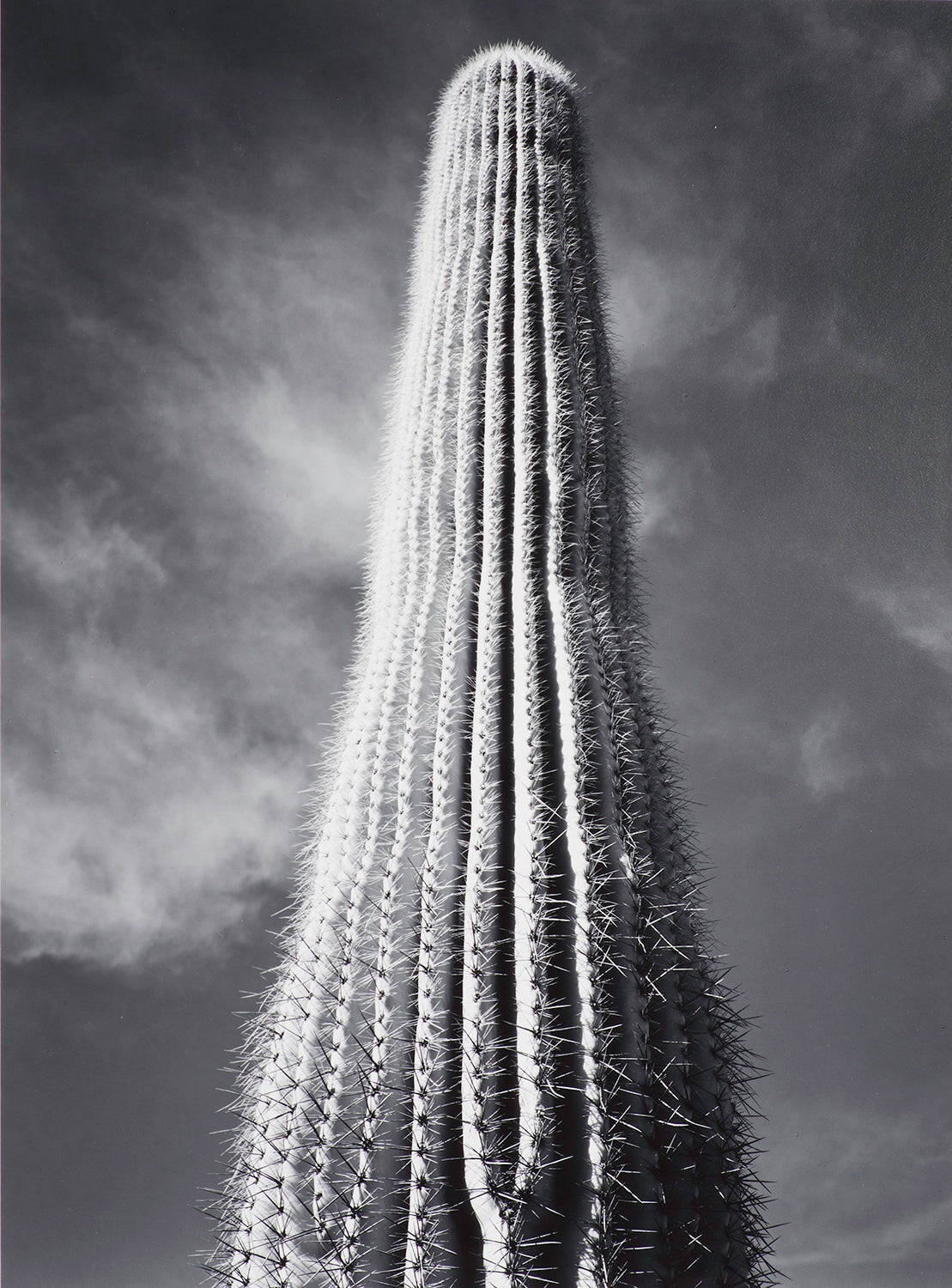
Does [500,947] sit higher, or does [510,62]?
[510,62]

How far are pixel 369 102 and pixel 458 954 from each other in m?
4.17

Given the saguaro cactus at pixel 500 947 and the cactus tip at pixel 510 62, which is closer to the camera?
the saguaro cactus at pixel 500 947

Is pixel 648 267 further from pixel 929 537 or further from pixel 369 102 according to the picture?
pixel 929 537

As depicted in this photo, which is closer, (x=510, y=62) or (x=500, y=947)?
(x=500, y=947)

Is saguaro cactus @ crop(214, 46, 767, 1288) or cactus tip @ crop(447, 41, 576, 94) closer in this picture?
saguaro cactus @ crop(214, 46, 767, 1288)

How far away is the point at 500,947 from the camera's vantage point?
1.51 metres

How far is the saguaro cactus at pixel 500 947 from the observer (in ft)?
4.10

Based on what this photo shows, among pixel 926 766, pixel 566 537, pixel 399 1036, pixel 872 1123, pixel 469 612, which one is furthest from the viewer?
pixel 926 766

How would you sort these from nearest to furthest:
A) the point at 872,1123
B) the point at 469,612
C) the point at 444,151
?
the point at 469,612
the point at 444,151
the point at 872,1123

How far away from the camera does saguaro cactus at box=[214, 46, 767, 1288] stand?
125 cm

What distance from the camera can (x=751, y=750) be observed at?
4.57 metres

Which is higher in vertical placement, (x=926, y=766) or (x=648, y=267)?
(x=648, y=267)

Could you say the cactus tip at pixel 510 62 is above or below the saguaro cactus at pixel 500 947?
above

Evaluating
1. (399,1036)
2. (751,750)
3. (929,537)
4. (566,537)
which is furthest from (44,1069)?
(929,537)
